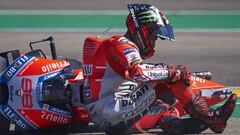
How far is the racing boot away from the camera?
25.4ft

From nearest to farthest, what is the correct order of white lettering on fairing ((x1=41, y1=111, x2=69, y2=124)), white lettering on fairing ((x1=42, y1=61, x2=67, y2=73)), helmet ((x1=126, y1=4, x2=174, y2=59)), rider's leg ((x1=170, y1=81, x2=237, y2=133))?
1. rider's leg ((x1=170, y1=81, x2=237, y2=133))
2. helmet ((x1=126, y1=4, x2=174, y2=59))
3. white lettering on fairing ((x1=41, y1=111, x2=69, y2=124))
4. white lettering on fairing ((x1=42, y1=61, x2=67, y2=73))

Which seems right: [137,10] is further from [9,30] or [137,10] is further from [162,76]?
[9,30]

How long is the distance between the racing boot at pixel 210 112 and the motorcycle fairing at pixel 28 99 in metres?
1.26

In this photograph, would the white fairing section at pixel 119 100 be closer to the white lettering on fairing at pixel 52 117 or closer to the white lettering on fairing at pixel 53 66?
the white lettering on fairing at pixel 52 117

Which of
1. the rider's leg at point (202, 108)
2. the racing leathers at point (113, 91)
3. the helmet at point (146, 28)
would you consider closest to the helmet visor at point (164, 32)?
the helmet at point (146, 28)

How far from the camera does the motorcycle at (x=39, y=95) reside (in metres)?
7.85

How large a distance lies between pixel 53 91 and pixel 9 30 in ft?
31.3

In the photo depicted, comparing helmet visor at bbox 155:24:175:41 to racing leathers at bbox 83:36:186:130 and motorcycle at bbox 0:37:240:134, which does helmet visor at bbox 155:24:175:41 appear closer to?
racing leathers at bbox 83:36:186:130

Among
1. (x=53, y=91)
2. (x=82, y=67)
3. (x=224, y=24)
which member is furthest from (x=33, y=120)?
(x=224, y=24)

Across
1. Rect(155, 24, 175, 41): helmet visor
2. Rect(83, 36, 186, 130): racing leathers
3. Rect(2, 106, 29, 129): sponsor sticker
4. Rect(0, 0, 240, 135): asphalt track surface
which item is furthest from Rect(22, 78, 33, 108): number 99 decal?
Rect(0, 0, 240, 135): asphalt track surface

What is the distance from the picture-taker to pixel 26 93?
784cm

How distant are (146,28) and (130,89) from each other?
0.63 metres

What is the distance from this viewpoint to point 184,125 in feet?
25.9

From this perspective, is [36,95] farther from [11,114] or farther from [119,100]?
[119,100]
